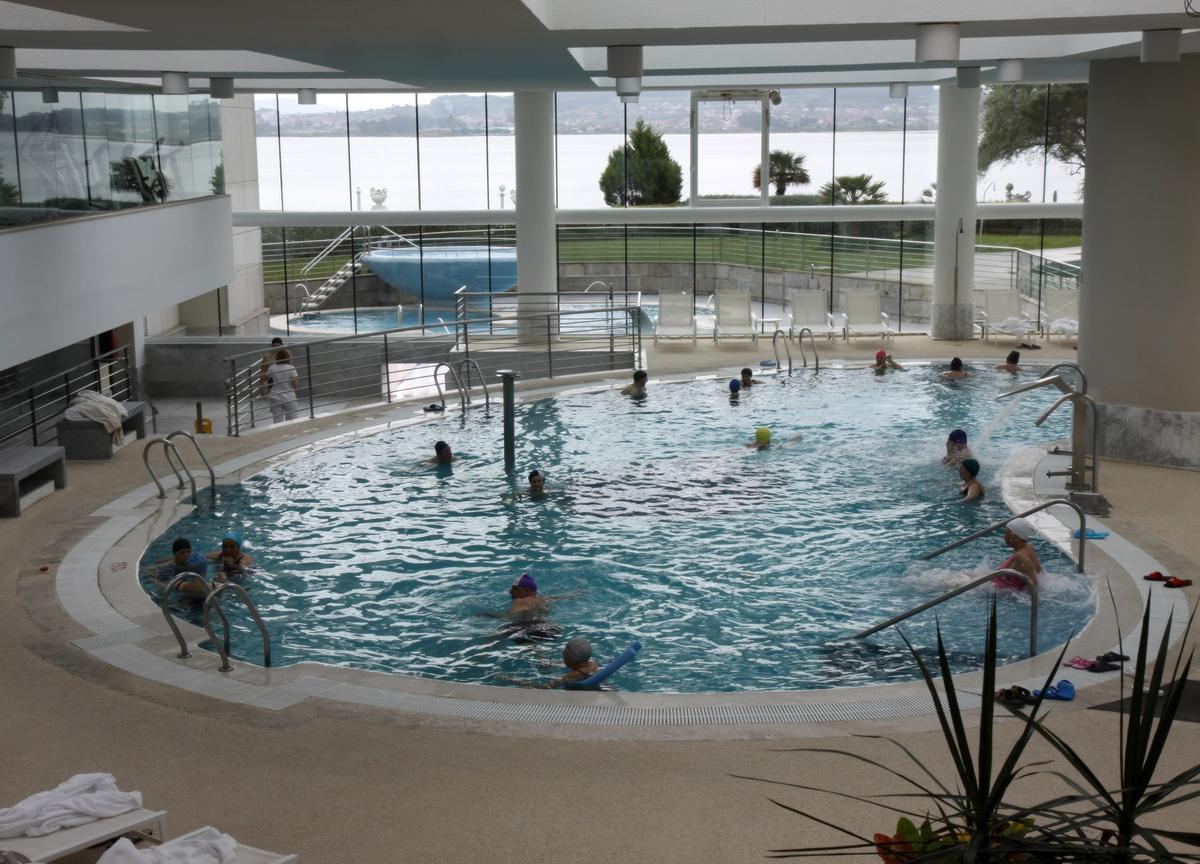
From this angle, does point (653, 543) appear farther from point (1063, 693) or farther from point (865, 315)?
point (865, 315)

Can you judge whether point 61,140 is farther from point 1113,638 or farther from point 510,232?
point 510,232

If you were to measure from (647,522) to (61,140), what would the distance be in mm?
7200

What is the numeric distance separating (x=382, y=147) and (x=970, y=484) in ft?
67.8

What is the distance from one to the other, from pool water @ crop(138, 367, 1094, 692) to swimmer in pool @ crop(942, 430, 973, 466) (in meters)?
0.24

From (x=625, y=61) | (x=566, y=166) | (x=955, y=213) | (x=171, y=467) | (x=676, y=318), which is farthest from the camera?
(x=566, y=166)

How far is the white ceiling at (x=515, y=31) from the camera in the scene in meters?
7.24

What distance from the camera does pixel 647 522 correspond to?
11.5 m

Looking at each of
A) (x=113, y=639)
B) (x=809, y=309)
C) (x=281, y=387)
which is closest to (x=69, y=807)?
(x=113, y=639)

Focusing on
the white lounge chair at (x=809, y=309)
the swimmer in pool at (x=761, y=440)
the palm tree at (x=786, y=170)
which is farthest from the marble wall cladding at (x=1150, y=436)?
the palm tree at (x=786, y=170)

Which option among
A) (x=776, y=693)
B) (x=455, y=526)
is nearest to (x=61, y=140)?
(x=455, y=526)

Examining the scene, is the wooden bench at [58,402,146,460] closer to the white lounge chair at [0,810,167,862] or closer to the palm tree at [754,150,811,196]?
the white lounge chair at [0,810,167,862]

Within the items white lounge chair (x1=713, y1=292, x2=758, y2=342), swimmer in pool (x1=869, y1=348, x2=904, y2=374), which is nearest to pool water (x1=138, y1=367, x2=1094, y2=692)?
swimmer in pool (x1=869, y1=348, x2=904, y2=374)

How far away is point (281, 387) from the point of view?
53.1 feet

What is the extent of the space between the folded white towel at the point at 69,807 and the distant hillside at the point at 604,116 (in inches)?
909
